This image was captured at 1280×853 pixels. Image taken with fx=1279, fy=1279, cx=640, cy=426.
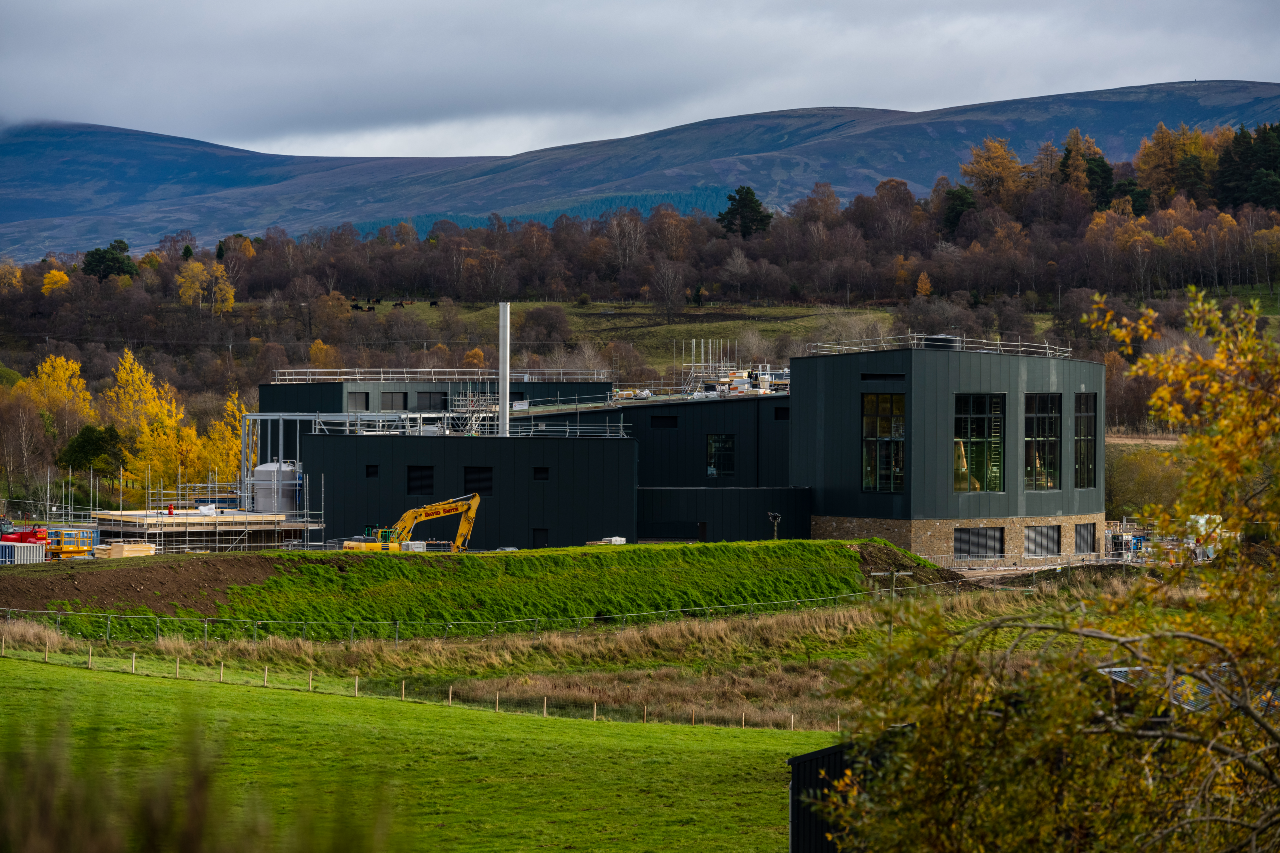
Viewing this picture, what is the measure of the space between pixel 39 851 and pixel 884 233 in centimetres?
17221

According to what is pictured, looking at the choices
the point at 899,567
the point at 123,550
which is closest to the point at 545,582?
the point at 899,567

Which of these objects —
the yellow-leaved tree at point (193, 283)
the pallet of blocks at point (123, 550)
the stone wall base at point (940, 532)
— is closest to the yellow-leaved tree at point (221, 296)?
the yellow-leaved tree at point (193, 283)

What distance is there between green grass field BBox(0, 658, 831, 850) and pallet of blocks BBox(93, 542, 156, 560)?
61.4ft

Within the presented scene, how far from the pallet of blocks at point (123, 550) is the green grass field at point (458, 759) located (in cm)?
1871

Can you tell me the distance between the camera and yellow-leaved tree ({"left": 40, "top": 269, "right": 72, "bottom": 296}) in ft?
496

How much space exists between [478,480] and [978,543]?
21.3 metres

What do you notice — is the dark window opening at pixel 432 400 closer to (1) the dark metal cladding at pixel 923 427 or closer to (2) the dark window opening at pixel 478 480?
(2) the dark window opening at pixel 478 480

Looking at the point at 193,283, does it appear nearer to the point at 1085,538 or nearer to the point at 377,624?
the point at 1085,538

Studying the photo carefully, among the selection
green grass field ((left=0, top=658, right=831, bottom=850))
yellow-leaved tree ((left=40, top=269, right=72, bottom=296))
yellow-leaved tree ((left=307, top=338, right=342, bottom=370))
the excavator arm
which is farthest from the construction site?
yellow-leaved tree ((left=40, top=269, right=72, bottom=296))

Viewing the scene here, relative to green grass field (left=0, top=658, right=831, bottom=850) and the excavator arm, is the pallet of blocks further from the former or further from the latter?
green grass field (left=0, top=658, right=831, bottom=850)

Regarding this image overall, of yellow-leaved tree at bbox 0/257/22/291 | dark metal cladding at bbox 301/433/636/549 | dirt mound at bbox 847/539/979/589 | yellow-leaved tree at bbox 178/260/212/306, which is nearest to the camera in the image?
dirt mound at bbox 847/539/979/589

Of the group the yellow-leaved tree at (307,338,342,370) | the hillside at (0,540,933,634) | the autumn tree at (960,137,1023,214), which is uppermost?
the autumn tree at (960,137,1023,214)

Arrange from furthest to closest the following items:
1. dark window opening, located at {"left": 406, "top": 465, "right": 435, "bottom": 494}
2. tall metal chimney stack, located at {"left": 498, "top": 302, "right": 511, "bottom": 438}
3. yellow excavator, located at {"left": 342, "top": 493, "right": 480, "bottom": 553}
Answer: tall metal chimney stack, located at {"left": 498, "top": 302, "right": 511, "bottom": 438}
dark window opening, located at {"left": 406, "top": 465, "right": 435, "bottom": 494}
yellow excavator, located at {"left": 342, "top": 493, "right": 480, "bottom": 553}

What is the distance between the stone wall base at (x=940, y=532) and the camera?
174 feet
